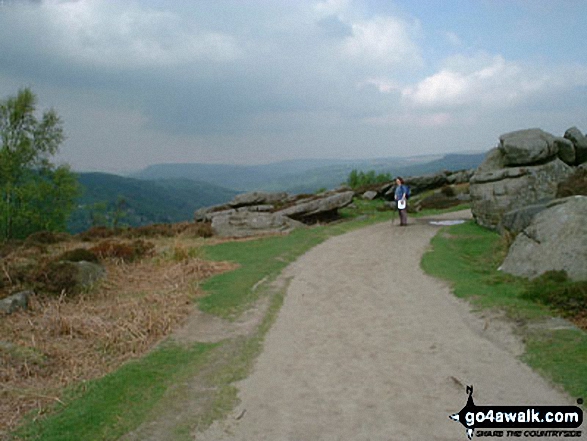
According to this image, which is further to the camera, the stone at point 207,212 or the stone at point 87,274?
the stone at point 207,212

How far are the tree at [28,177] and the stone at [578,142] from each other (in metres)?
45.1

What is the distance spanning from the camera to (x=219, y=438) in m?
6.45

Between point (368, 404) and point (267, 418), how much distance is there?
1634 millimetres

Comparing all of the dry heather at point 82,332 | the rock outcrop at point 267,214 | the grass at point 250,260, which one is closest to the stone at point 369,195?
the rock outcrop at point 267,214

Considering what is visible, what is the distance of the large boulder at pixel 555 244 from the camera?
1397 centimetres

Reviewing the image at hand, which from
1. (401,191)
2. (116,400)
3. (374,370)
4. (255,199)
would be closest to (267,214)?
(255,199)

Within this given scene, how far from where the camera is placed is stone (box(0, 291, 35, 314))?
12712 mm

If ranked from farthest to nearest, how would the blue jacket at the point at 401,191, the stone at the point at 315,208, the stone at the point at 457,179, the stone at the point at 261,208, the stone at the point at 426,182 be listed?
1. the stone at the point at 457,179
2. the stone at the point at 426,182
3. the stone at the point at 261,208
4. the stone at the point at 315,208
5. the blue jacket at the point at 401,191

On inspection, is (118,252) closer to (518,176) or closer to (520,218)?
(520,218)

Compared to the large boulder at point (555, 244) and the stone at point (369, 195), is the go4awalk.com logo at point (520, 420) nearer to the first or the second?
the large boulder at point (555, 244)

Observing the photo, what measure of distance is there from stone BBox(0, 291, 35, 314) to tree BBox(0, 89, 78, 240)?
33.9 m

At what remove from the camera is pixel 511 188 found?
24.6 m

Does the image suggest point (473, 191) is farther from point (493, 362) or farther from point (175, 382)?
point (175, 382)

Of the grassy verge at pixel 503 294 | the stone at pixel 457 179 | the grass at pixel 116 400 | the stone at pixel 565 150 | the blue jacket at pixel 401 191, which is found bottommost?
the grass at pixel 116 400
